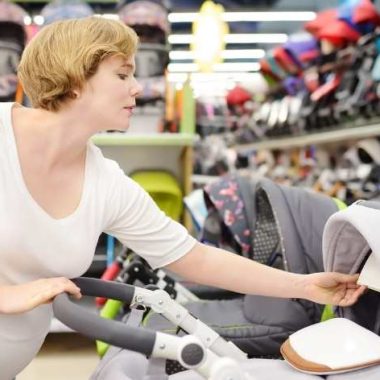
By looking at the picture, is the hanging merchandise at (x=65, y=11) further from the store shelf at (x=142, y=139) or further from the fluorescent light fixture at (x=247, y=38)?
the fluorescent light fixture at (x=247, y=38)

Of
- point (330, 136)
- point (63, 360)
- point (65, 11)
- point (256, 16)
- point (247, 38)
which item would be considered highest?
point (256, 16)

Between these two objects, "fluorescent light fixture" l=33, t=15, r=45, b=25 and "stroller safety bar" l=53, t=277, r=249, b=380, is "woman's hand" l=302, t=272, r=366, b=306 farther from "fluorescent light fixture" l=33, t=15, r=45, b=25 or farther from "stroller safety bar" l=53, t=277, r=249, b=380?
"fluorescent light fixture" l=33, t=15, r=45, b=25

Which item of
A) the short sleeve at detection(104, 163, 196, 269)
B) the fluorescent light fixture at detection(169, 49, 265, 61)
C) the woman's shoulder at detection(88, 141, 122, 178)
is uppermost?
the fluorescent light fixture at detection(169, 49, 265, 61)

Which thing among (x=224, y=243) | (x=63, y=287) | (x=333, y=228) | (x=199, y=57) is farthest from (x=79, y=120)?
(x=199, y=57)

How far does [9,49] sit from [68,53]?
1.81 meters

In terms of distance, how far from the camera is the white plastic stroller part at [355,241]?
3.73 ft

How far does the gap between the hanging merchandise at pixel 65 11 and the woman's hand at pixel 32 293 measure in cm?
197

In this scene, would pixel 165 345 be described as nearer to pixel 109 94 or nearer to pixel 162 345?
pixel 162 345

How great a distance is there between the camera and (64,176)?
125 centimetres

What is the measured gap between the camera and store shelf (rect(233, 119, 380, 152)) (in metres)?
2.92

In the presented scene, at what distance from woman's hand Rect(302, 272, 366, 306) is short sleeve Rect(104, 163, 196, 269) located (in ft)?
0.89

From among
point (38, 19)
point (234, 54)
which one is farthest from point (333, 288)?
point (234, 54)

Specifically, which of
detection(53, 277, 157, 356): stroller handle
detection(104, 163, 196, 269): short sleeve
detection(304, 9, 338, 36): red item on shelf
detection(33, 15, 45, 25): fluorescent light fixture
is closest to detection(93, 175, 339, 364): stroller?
detection(104, 163, 196, 269): short sleeve

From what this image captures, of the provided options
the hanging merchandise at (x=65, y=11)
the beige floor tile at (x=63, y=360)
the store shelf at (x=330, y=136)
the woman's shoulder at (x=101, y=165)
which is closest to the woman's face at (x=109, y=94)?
the woman's shoulder at (x=101, y=165)
